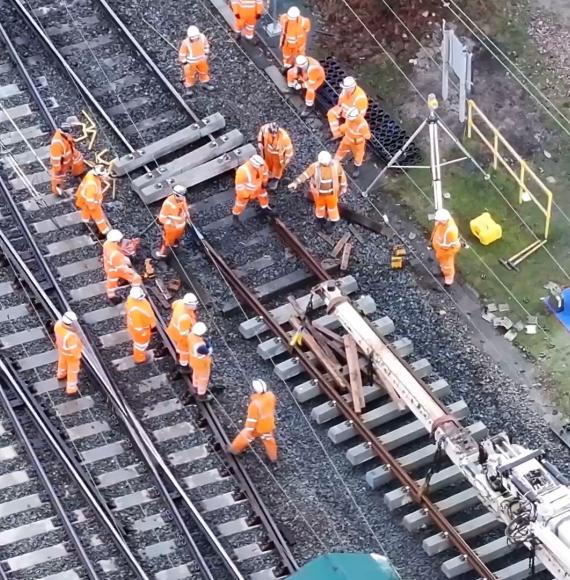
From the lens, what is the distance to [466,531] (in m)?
19.2

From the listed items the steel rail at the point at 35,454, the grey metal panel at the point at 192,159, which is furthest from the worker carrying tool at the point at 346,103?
the steel rail at the point at 35,454

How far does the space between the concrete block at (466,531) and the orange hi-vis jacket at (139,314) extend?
162 inches

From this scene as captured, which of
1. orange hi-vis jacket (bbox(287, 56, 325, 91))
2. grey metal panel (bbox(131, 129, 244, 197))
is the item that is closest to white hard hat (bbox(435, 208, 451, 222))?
orange hi-vis jacket (bbox(287, 56, 325, 91))

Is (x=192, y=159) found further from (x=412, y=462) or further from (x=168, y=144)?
(x=412, y=462)

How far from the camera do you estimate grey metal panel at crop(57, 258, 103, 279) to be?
71.2 ft

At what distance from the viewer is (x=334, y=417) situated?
66.4 ft

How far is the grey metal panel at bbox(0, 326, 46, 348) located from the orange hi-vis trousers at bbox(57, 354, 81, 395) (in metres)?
0.58

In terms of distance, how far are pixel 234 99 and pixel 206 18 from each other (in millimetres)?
1704

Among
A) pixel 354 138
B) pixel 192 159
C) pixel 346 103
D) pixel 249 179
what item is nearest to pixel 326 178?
pixel 249 179

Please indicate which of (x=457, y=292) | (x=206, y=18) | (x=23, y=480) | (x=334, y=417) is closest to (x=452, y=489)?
(x=334, y=417)

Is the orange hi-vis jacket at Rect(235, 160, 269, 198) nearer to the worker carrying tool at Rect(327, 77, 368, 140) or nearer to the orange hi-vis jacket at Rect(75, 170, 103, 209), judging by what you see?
the worker carrying tool at Rect(327, 77, 368, 140)

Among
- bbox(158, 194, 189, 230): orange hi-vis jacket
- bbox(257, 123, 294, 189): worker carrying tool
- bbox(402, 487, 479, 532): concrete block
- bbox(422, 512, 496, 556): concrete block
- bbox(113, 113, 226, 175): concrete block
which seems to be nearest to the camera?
bbox(422, 512, 496, 556): concrete block

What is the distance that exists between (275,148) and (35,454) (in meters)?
5.10

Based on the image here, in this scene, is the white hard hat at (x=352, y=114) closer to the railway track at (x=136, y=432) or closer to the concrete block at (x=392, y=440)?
the railway track at (x=136, y=432)
